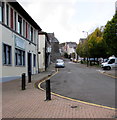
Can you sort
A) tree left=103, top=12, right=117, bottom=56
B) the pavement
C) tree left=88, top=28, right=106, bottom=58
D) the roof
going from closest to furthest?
1. the pavement
2. the roof
3. tree left=103, top=12, right=117, bottom=56
4. tree left=88, top=28, right=106, bottom=58

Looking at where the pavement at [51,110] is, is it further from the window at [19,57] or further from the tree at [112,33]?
the tree at [112,33]

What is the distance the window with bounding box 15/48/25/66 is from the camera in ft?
54.9

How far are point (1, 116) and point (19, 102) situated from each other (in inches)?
77.0

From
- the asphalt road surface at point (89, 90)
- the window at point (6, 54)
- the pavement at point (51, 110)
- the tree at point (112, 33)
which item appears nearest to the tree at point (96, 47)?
the tree at point (112, 33)

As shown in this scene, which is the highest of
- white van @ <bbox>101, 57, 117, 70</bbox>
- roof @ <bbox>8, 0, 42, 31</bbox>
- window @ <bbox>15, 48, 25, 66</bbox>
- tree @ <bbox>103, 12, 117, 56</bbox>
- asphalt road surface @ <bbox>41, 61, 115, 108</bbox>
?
roof @ <bbox>8, 0, 42, 31</bbox>

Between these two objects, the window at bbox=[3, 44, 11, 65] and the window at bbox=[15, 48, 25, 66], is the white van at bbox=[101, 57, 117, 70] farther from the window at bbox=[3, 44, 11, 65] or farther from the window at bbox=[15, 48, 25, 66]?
the window at bbox=[3, 44, 11, 65]

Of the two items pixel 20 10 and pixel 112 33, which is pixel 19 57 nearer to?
pixel 20 10

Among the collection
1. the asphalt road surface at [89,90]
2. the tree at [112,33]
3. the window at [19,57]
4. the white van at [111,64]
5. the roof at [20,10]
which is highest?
the roof at [20,10]

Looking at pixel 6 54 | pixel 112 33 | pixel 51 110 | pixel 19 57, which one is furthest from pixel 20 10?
pixel 51 110

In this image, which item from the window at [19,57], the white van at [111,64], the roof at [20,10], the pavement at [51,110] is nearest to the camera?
the pavement at [51,110]

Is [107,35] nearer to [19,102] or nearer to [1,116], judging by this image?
[19,102]

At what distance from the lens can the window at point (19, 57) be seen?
54.9 feet

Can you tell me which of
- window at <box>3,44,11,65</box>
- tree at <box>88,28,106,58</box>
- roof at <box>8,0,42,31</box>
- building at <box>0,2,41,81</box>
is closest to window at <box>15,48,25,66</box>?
building at <box>0,2,41,81</box>

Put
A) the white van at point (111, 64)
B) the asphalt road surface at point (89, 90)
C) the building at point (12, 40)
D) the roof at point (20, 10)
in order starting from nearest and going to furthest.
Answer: the asphalt road surface at point (89, 90)
the building at point (12, 40)
the roof at point (20, 10)
the white van at point (111, 64)
